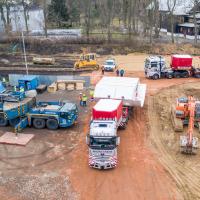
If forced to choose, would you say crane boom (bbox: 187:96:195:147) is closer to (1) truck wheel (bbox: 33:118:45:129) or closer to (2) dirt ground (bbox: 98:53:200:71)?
(1) truck wheel (bbox: 33:118:45:129)

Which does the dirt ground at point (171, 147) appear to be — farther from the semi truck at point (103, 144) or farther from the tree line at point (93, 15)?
the tree line at point (93, 15)

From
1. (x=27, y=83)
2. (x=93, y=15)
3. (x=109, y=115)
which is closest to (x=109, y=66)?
(x=27, y=83)

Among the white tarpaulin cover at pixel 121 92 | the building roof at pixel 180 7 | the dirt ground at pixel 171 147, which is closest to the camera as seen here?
the dirt ground at pixel 171 147

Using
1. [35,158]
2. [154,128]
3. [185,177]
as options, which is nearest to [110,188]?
[185,177]

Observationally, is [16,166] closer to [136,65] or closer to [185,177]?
[185,177]

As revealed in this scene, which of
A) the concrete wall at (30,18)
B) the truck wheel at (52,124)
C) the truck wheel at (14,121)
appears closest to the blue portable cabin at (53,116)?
the truck wheel at (52,124)

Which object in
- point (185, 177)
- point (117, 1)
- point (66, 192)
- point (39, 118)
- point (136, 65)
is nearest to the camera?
point (66, 192)

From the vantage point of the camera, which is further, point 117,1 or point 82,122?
point 117,1
